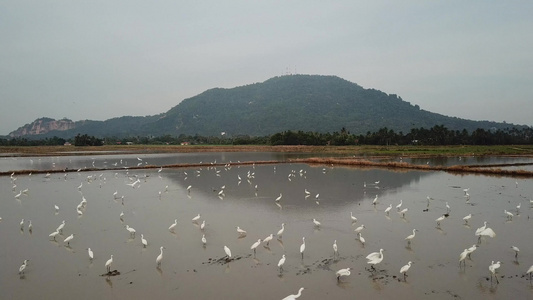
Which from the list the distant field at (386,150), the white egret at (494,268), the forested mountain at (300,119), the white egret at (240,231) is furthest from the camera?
the forested mountain at (300,119)

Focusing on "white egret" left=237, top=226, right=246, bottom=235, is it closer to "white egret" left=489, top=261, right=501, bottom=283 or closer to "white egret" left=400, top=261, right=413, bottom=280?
"white egret" left=400, top=261, right=413, bottom=280

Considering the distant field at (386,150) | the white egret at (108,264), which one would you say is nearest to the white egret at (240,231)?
the white egret at (108,264)

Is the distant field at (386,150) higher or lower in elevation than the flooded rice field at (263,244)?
higher

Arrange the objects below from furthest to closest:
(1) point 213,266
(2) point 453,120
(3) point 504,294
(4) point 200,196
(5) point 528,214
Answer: (2) point 453,120 → (4) point 200,196 → (5) point 528,214 → (1) point 213,266 → (3) point 504,294

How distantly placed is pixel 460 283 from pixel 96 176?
29.8 m

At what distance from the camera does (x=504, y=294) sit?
825 cm

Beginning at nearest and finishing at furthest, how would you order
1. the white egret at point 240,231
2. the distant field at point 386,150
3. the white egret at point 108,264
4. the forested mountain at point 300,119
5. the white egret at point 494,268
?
the white egret at point 494,268, the white egret at point 108,264, the white egret at point 240,231, the distant field at point 386,150, the forested mountain at point 300,119

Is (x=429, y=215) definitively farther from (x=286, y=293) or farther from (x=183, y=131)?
(x=183, y=131)

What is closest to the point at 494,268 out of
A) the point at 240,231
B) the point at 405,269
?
the point at 405,269

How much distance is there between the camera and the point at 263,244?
1191cm

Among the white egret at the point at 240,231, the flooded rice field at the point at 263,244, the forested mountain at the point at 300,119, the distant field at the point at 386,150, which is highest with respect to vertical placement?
the forested mountain at the point at 300,119

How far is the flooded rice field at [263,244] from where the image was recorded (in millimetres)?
8797

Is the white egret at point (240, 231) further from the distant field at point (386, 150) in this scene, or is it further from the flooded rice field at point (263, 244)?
the distant field at point (386, 150)

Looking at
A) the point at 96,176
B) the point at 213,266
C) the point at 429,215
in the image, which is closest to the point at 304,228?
the point at 213,266
